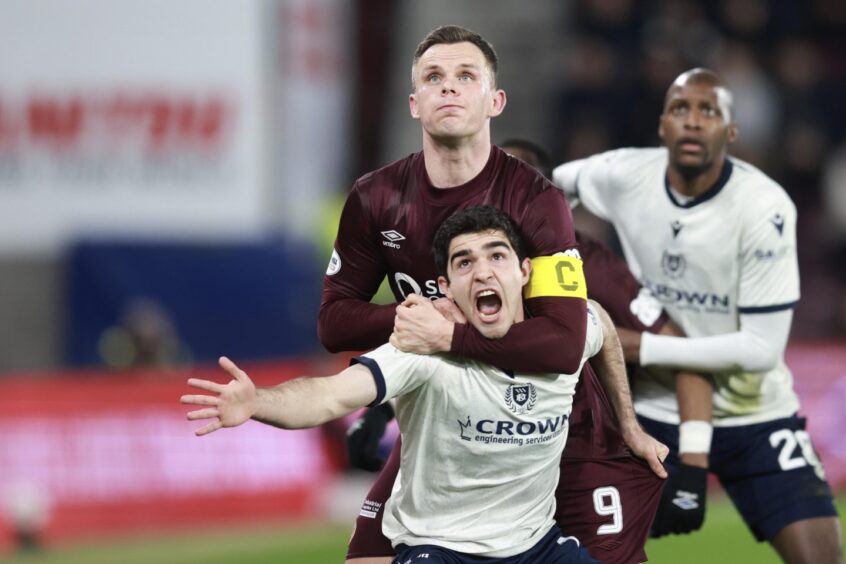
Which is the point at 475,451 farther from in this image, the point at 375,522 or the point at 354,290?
the point at 354,290

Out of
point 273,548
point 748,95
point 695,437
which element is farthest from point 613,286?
point 748,95

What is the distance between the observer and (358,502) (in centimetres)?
1349

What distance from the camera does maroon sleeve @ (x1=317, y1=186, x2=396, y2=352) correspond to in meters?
5.96

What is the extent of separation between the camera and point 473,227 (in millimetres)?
5598

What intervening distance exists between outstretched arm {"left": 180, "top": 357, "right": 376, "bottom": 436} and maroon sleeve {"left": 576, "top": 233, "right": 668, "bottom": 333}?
5.51 feet

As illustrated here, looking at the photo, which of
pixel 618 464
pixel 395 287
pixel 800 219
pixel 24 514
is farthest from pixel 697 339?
pixel 800 219

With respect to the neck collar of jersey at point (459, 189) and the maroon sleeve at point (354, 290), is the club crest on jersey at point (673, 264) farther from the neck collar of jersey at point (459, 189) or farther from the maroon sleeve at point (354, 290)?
the maroon sleeve at point (354, 290)

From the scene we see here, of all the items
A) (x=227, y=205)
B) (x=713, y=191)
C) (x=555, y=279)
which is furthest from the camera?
(x=227, y=205)

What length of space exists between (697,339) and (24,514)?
6327mm

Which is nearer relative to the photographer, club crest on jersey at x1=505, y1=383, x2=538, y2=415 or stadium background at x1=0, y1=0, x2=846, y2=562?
club crest on jersey at x1=505, y1=383, x2=538, y2=415

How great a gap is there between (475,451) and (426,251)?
76 centimetres

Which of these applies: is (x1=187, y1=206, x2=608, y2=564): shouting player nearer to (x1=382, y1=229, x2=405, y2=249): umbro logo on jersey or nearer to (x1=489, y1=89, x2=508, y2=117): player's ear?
(x1=382, y1=229, x2=405, y2=249): umbro logo on jersey

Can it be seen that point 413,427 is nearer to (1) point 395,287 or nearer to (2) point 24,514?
(1) point 395,287

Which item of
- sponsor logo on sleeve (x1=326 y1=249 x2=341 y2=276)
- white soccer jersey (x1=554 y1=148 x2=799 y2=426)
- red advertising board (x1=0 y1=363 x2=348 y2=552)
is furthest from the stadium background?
sponsor logo on sleeve (x1=326 y1=249 x2=341 y2=276)
